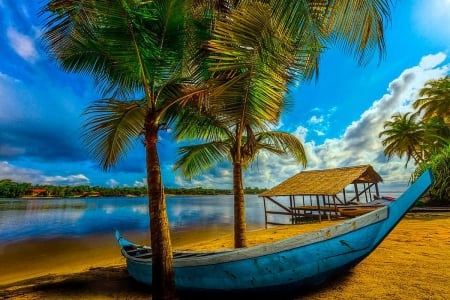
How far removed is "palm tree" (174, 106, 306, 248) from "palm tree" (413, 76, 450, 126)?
67.3 ft

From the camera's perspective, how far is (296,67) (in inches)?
153

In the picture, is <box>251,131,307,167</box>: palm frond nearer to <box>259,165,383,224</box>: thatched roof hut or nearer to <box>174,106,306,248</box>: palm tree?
<box>174,106,306,248</box>: palm tree

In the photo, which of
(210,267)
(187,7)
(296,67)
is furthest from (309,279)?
(187,7)

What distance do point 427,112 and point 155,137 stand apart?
26.7 m

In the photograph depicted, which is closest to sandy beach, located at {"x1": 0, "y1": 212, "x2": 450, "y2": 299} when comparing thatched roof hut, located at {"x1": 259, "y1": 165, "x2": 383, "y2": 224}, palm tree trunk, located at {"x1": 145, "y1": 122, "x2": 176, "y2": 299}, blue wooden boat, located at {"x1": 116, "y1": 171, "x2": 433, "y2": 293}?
blue wooden boat, located at {"x1": 116, "y1": 171, "x2": 433, "y2": 293}

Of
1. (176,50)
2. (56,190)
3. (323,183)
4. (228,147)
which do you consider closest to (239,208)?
(228,147)

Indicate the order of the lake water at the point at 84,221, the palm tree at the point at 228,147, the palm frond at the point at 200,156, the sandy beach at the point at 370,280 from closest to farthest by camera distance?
the sandy beach at the point at 370,280
the palm tree at the point at 228,147
the palm frond at the point at 200,156
the lake water at the point at 84,221

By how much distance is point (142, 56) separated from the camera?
323 cm

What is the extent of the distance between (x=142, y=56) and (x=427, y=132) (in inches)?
930

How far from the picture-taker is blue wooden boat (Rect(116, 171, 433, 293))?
3012 millimetres

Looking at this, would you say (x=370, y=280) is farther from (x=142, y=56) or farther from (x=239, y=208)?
(x=142, y=56)

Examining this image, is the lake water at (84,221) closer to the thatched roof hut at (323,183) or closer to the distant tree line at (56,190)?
the thatched roof hut at (323,183)

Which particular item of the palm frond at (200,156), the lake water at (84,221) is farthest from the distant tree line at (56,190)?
the palm frond at (200,156)

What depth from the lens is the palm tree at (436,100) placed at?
2042cm
